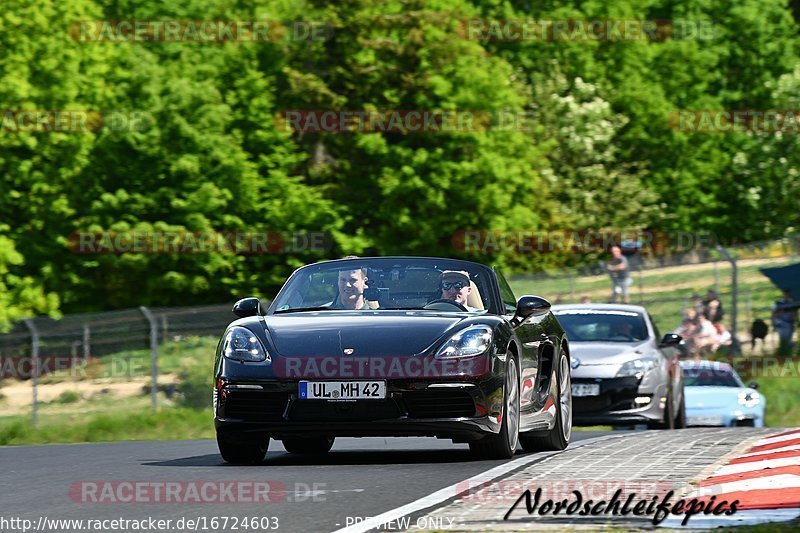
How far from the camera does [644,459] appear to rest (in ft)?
36.9

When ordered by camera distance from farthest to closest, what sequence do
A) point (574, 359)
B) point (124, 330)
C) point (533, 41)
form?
point (533, 41) < point (124, 330) < point (574, 359)

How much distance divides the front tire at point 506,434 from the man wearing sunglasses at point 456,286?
2.03 ft

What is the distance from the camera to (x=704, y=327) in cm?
3244

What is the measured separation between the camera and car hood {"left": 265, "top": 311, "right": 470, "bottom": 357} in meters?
11.1

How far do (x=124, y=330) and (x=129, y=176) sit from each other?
2726 cm

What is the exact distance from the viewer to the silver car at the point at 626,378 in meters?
19.5

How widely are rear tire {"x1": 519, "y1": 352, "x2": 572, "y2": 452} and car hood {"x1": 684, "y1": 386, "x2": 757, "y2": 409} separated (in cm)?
1151

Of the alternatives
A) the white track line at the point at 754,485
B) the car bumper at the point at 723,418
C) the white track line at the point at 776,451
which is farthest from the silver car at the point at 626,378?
the white track line at the point at 754,485

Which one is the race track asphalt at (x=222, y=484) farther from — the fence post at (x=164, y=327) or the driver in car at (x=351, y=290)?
the fence post at (x=164, y=327)

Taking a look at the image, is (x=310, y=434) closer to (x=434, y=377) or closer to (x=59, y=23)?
(x=434, y=377)

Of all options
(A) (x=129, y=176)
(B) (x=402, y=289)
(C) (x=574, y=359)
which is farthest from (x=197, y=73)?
(B) (x=402, y=289)

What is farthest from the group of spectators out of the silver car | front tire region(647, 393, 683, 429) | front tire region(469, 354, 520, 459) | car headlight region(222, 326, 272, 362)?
car headlight region(222, 326, 272, 362)

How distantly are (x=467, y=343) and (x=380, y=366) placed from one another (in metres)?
0.61

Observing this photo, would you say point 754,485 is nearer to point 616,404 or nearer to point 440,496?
point 440,496
